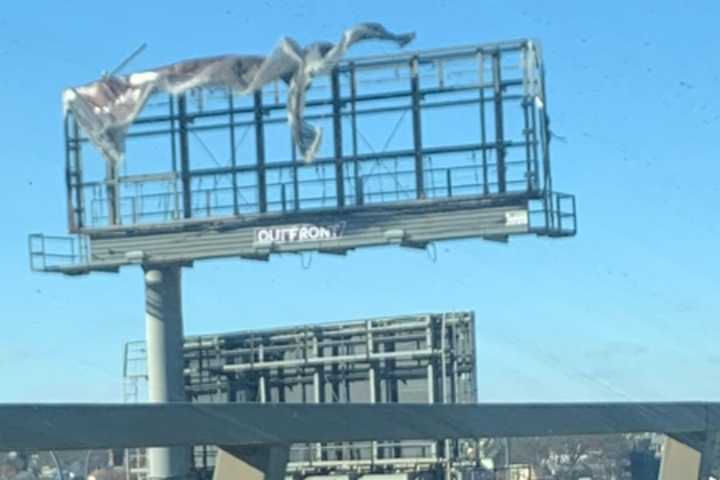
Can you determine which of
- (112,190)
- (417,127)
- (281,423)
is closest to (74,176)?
(112,190)

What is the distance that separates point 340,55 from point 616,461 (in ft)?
51.8

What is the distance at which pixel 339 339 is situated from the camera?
25.3 m

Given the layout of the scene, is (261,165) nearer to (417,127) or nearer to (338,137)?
(338,137)

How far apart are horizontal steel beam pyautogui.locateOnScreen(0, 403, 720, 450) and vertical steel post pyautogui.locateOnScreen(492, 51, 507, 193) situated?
55.8 feet

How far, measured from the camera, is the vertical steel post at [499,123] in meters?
32.4

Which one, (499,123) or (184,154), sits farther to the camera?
(184,154)

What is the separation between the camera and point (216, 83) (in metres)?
33.9

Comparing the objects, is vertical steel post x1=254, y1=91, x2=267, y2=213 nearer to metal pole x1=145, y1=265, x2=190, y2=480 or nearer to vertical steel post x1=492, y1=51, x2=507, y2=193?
metal pole x1=145, y1=265, x2=190, y2=480

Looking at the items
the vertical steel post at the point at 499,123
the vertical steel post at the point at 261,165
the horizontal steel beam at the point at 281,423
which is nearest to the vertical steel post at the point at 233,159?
the vertical steel post at the point at 261,165

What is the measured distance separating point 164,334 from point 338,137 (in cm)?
537

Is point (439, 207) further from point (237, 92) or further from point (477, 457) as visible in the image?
point (477, 457)

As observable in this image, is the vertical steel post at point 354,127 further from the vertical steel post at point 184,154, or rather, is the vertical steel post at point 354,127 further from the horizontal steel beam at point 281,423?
the horizontal steel beam at point 281,423

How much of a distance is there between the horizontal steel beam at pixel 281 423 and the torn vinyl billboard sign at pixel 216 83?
59.9ft

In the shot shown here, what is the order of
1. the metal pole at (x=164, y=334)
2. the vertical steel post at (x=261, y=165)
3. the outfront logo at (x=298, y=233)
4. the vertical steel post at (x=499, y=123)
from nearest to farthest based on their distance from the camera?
1. the metal pole at (x=164, y=334)
2. the vertical steel post at (x=499, y=123)
3. the outfront logo at (x=298, y=233)
4. the vertical steel post at (x=261, y=165)
